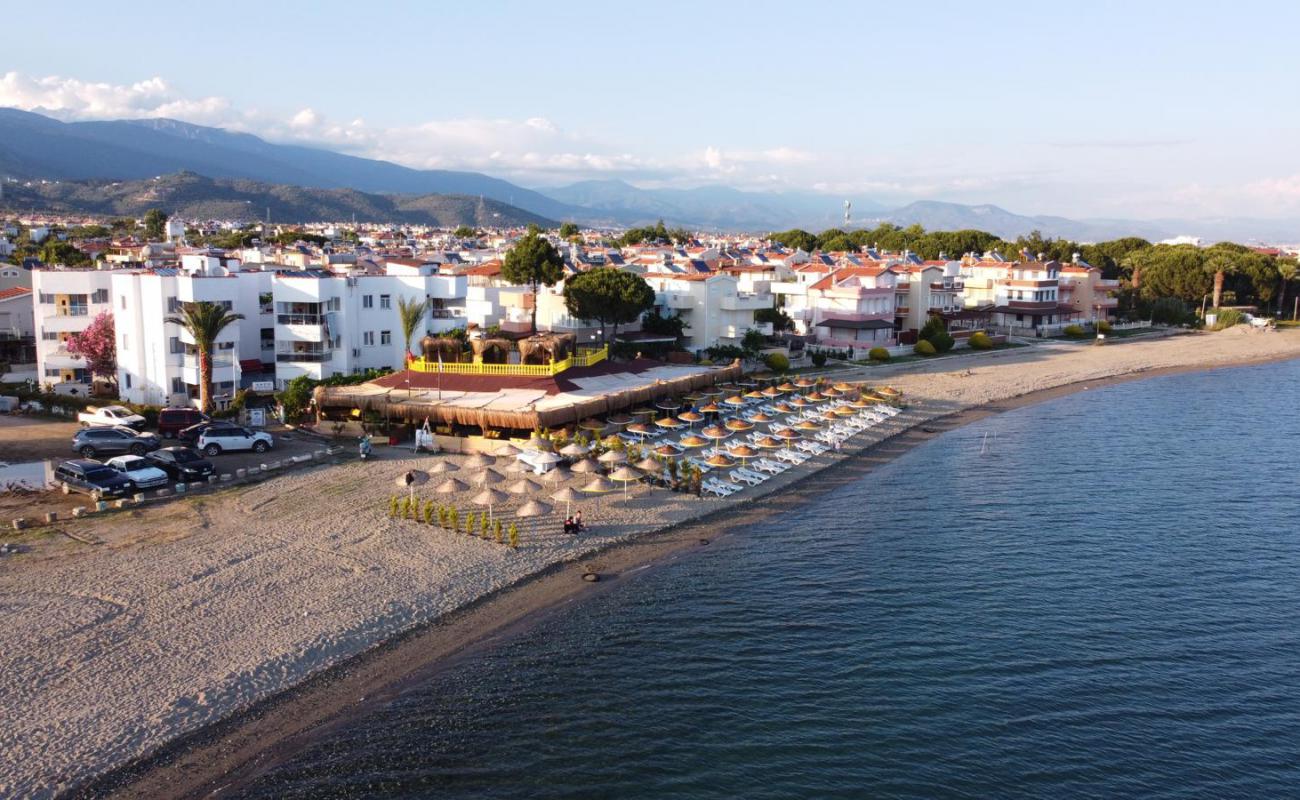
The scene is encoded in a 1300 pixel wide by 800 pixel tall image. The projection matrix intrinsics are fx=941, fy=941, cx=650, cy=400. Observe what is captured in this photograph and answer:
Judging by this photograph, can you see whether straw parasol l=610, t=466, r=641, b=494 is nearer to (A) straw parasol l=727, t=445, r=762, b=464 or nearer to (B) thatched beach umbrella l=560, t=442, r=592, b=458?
(B) thatched beach umbrella l=560, t=442, r=592, b=458

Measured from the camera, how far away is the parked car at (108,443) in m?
38.7

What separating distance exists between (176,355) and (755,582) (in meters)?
35.0

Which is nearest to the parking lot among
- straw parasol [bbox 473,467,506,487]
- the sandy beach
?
→ the sandy beach

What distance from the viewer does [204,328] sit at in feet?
152

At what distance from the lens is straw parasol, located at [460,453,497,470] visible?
123ft

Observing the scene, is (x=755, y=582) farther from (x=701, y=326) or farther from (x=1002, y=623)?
(x=701, y=326)

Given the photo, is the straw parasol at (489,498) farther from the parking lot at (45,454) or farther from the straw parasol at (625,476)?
the parking lot at (45,454)

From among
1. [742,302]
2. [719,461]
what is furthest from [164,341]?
[742,302]

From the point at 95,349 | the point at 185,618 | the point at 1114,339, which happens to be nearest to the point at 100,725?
the point at 185,618

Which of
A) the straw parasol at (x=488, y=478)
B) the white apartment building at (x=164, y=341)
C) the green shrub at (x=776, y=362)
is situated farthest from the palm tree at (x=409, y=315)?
the green shrub at (x=776, y=362)

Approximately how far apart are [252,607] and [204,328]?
25.4 meters

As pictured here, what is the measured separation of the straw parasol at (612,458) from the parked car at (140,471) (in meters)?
16.5

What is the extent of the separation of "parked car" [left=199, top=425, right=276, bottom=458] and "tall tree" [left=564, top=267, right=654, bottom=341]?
26842 mm

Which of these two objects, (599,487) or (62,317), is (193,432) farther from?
(599,487)
